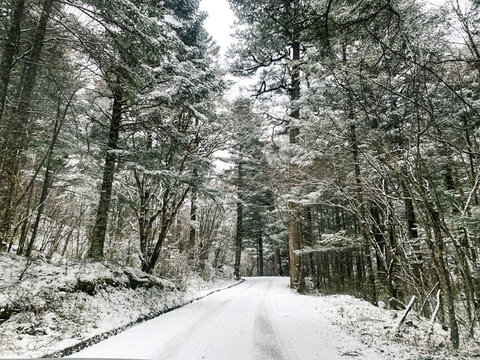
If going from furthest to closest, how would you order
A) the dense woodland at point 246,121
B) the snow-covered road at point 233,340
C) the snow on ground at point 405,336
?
the dense woodland at point 246,121 < the snow on ground at point 405,336 < the snow-covered road at point 233,340

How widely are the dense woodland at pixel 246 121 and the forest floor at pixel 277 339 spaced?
61cm

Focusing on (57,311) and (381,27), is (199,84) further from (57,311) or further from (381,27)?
(57,311)

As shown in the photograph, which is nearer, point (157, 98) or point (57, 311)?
point (57, 311)

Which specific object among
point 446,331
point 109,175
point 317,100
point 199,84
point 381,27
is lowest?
point 446,331

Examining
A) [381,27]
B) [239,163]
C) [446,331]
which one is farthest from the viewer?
[239,163]

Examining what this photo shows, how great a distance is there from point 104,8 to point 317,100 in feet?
29.2

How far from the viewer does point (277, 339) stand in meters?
4.53

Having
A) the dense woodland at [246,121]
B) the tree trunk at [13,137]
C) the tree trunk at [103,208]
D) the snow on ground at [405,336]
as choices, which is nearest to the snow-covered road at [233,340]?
the snow on ground at [405,336]

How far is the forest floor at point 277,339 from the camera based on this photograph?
379 centimetres

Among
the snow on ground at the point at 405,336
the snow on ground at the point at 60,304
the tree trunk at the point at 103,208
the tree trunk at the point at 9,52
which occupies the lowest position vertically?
the snow on ground at the point at 405,336

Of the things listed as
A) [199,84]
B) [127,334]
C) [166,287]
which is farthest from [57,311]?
[199,84]

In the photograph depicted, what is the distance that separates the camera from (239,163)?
25.0 metres

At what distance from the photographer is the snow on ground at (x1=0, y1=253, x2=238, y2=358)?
375 centimetres

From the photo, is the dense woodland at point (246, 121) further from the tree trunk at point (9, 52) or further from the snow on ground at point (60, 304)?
the snow on ground at point (60, 304)
